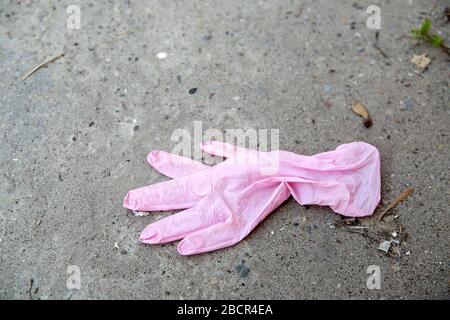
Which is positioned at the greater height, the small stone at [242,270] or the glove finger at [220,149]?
the glove finger at [220,149]

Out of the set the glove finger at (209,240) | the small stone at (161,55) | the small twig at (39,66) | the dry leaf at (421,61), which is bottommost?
the glove finger at (209,240)

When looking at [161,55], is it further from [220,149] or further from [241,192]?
[241,192]

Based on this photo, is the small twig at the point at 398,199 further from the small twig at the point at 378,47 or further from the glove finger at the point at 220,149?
the small twig at the point at 378,47

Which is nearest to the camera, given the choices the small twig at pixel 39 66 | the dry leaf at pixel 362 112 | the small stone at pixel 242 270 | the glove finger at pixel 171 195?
the small stone at pixel 242 270

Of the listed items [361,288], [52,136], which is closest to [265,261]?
[361,288]

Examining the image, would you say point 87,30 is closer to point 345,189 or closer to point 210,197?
A: point 210,197

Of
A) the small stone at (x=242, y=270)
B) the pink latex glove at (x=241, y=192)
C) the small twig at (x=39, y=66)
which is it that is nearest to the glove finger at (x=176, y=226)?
the pink latex glove at (x=241, y=192)

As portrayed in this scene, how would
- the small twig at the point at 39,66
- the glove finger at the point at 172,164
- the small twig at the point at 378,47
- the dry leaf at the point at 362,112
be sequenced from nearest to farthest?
the glove finger at the point at 172,164
the dry leaf at the point at 362,112
the small twig at the point at 39,66
the small twig at the point at 378,47

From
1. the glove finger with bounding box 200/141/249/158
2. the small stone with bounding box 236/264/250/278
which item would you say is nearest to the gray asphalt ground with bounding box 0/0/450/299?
the small stone with bounding box 236/264/250/278
